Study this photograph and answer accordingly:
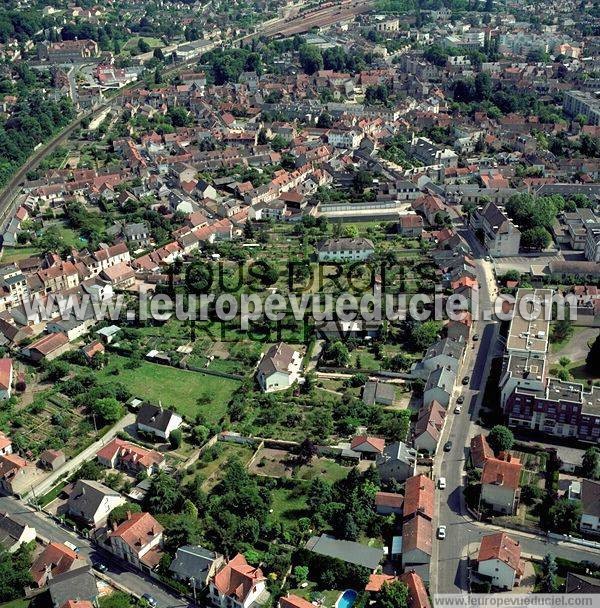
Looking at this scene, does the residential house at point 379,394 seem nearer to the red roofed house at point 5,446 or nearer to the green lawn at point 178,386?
the green lawn at point 178,386

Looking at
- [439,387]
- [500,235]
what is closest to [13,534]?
[439,387]

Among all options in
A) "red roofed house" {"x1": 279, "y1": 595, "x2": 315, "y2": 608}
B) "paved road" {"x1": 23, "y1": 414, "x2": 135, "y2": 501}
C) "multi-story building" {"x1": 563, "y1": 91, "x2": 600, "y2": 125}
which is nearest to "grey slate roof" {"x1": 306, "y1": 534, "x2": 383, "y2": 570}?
"red roofed house" {"x1": 279, "y1": 595, "x2": 315, "y2": 608}

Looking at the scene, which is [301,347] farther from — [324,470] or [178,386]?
[324,470]

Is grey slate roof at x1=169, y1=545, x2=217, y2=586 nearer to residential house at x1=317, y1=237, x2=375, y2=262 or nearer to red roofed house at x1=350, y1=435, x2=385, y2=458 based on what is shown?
red roofed house at x1=350, y1=435, x2=385, y2=458

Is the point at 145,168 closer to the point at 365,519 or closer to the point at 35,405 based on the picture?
the point at 35,405

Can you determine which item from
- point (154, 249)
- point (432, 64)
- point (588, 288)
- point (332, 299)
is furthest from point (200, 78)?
point (588, 288)
